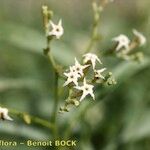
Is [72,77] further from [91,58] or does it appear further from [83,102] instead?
[83,102]

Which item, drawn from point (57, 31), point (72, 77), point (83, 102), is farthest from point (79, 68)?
point (83, 102)

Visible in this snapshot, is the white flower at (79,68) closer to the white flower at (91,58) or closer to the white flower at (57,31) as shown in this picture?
the white flower at (91,58)

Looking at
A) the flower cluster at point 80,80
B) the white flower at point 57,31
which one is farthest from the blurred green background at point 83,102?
the white flower at point 57,31

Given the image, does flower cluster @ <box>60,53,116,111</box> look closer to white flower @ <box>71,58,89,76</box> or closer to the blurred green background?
white flower @ <box>71,58,89,76</box>

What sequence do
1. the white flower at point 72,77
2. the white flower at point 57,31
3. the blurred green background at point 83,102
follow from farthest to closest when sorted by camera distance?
the blurred green background at point 83,102 < the white flower at point 57,31 < the white flower at point 72,77

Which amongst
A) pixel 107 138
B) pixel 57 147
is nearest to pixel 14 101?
pixel 107 138

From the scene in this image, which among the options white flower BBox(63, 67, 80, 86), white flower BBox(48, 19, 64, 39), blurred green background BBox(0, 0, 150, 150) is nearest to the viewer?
white flower BBox(63, 67, 80, 86)

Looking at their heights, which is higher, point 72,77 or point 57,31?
point 57,31

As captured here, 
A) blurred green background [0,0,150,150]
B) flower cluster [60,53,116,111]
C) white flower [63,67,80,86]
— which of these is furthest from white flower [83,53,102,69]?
blurred green background [0,0,150,150]

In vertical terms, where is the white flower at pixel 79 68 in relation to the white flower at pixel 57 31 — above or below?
below
